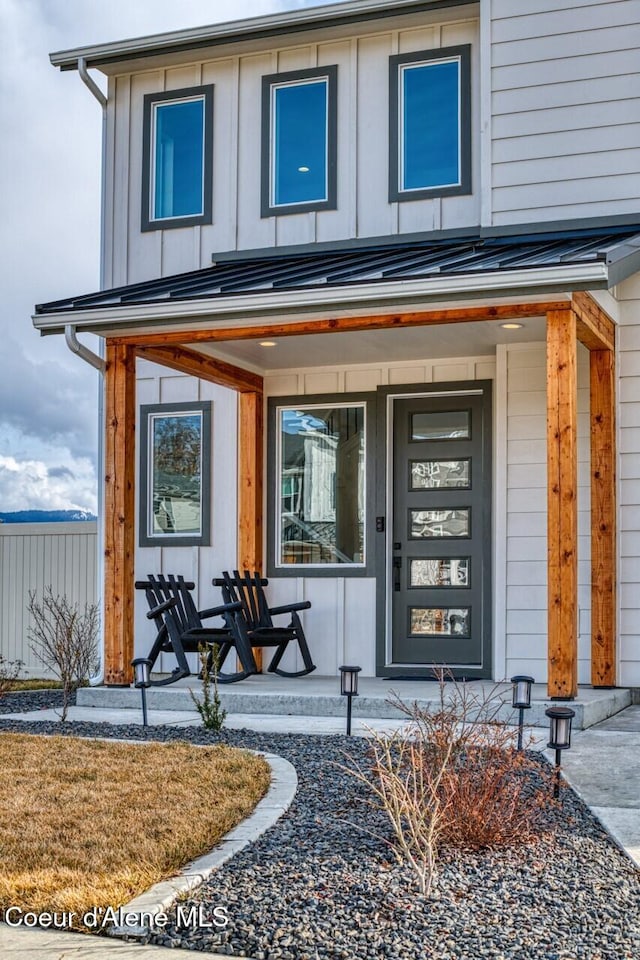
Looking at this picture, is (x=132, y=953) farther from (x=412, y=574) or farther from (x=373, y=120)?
(x=373, y=120)

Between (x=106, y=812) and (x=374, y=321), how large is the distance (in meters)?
4.27

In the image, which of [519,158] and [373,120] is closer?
[519,158]

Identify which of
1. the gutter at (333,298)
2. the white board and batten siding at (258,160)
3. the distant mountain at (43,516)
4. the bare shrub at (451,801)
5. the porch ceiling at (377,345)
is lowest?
the bare shrub at (451,801)

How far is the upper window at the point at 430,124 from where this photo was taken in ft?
31.4

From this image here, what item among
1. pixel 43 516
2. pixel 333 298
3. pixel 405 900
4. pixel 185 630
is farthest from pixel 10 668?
pixel 405 900

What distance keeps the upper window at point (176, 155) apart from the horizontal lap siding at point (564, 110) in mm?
2809

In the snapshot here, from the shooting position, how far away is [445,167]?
9.62m

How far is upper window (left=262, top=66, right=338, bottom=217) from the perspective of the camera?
998 centimetres

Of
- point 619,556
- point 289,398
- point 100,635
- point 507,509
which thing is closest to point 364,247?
point 289,398

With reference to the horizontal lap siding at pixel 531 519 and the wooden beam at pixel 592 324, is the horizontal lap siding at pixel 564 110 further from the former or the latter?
the horizontal lap siding at pixel 531 519

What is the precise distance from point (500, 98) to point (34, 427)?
1420cm

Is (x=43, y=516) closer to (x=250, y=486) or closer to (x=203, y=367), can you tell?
(x=250, y=486)

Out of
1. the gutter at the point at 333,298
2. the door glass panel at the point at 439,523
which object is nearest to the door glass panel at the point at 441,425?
the door glass panel at the point at 439,523

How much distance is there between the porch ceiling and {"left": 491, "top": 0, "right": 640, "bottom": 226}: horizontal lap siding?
40.4 inches
